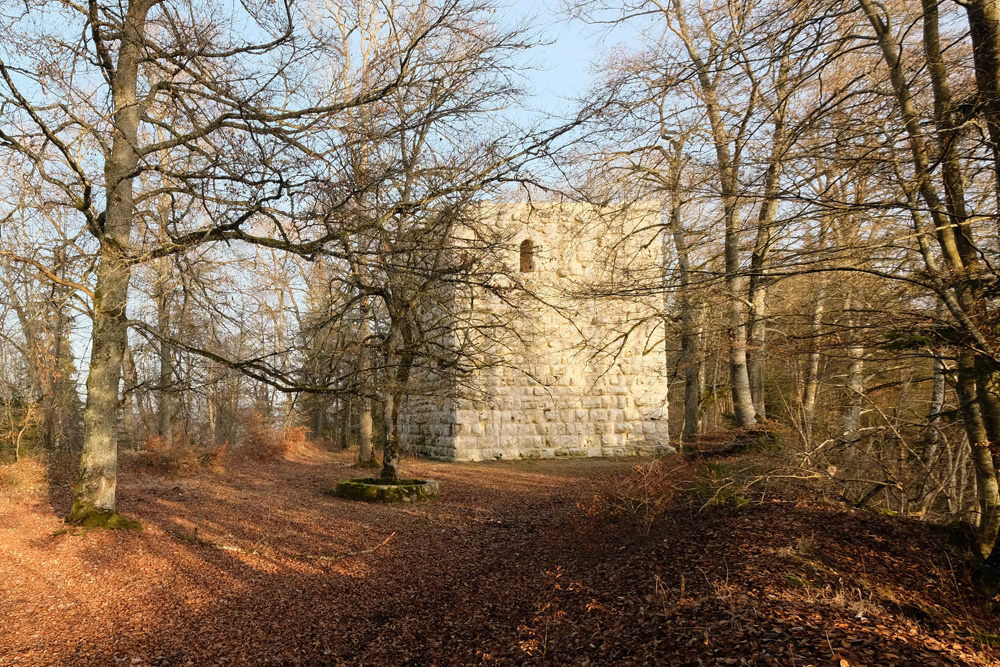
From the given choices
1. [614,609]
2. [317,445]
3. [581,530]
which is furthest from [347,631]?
[317,445]

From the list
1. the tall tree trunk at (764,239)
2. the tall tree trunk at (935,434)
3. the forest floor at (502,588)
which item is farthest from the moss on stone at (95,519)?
the tall tree trunk at (935,434)

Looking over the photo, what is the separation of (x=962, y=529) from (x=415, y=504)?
7.64 m

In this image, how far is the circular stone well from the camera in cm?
1098

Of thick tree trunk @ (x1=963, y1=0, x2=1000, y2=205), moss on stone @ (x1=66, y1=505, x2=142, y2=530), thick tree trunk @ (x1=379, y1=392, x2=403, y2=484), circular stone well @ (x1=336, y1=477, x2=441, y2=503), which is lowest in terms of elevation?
circular stone well @ (x1=336, y1=477, x2=441, y2=503)

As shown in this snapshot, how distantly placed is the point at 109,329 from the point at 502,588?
5.68 meters

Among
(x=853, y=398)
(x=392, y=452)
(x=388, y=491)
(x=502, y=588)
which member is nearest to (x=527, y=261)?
(x=392, y=452)

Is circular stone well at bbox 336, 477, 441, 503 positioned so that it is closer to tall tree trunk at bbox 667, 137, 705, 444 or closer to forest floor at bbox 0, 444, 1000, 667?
forest floor at bbox 0, 444, 1000, 667

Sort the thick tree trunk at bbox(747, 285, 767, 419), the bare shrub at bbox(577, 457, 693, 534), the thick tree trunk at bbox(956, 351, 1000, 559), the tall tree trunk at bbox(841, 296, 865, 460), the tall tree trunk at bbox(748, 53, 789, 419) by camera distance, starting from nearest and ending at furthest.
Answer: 1. the thick tree trunk at bbox(956, 351, 1000, 559)
2. the tall tree trunk at bbox(748, 53, 789, 419)
3. the tall tree trunk at bbox(841, 296, 865, 460)
4. the bare shrub at bbox(577, 457, 693, 534)
5. the thick tree trunk at bbox(747, 285, 767, 419)

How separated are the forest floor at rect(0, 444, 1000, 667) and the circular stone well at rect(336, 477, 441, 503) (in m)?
1.25

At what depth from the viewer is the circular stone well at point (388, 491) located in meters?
11.0

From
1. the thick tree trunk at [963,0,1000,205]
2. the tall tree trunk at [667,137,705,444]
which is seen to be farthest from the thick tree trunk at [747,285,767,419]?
the thick tree trunk at [963,0,1000,205]

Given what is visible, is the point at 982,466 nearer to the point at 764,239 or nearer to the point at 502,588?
the point at 764,239

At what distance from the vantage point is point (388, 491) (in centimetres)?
1099

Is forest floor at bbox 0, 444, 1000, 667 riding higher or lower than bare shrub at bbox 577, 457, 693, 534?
lower
